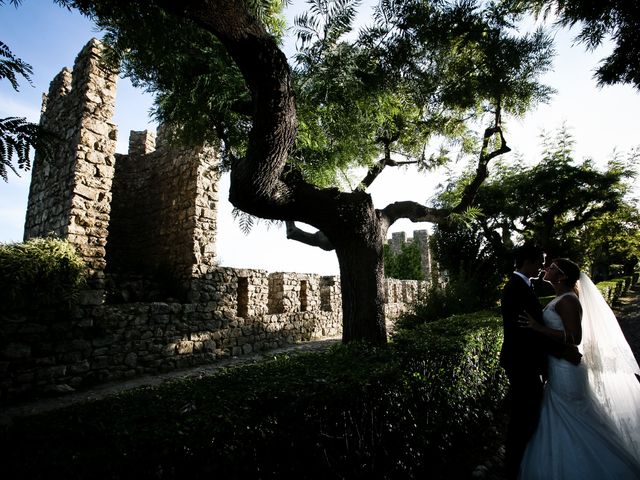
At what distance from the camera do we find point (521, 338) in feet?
11.1

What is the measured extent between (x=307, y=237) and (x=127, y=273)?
14.9 feet

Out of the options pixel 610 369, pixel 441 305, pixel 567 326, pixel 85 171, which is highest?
pixel 85 171

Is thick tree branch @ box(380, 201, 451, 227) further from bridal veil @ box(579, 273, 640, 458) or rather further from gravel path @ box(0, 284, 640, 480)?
gravel path @ box(0, 284, 640, 480)

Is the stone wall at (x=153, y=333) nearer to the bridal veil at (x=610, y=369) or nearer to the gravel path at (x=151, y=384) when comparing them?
the gravel path at (x=151, y=384)

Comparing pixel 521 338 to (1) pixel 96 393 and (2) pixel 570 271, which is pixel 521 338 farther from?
(1) pixel 96 393

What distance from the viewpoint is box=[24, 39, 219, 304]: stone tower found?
6934mm

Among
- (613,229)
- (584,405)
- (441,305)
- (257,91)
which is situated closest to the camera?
(584,405)

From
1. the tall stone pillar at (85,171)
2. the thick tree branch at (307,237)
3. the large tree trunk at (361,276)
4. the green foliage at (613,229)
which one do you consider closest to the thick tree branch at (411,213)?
the large tree trunk at (361,276)

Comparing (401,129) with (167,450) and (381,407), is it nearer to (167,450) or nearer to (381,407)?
(381,407)

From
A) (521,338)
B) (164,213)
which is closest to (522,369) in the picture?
(521,338)

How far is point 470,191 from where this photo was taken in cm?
798

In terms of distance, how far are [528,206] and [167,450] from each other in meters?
17.5

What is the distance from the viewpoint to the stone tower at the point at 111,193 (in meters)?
6.93

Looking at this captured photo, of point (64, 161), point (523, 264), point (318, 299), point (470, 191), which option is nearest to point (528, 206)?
point (470, 191)
